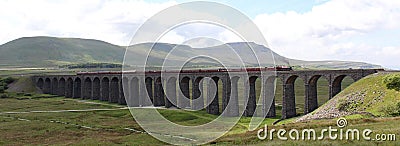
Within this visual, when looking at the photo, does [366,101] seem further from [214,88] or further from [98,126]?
[98,126]

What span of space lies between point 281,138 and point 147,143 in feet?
56.5

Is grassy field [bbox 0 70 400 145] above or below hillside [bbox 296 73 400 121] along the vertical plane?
below

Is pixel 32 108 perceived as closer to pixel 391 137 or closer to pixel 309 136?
pixel 309 136

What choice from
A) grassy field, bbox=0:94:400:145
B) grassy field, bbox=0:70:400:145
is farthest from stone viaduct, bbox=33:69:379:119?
grassy field, bbox=0:94:400:145

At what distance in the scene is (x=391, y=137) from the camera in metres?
29.9

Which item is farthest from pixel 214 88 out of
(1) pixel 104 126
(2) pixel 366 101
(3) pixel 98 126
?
(2) pixel 366 101

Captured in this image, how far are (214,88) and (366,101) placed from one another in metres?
36.5

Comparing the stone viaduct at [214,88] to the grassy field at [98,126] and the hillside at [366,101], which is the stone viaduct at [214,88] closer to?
the grassy field at [98,126]

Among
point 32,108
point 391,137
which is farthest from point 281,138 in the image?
point 32,108

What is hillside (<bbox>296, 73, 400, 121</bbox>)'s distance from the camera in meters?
50.0

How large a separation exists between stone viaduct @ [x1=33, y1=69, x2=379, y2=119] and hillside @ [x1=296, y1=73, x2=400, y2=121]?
5.96m

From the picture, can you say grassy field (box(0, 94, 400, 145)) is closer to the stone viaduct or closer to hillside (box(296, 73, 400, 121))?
the stone viaduct

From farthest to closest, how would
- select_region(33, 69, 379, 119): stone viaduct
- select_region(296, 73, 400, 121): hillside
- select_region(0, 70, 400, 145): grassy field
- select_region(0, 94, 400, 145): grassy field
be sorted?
1. select_region(33, 69, 379, 119): stone viaduct
2. select_region(296, 73, 400, 121): hillside
3. select_region(0, 94, 400, 145): grassy field
4. select_region(0, 70, 400, 145): grassy field

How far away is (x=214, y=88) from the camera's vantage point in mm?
84938
